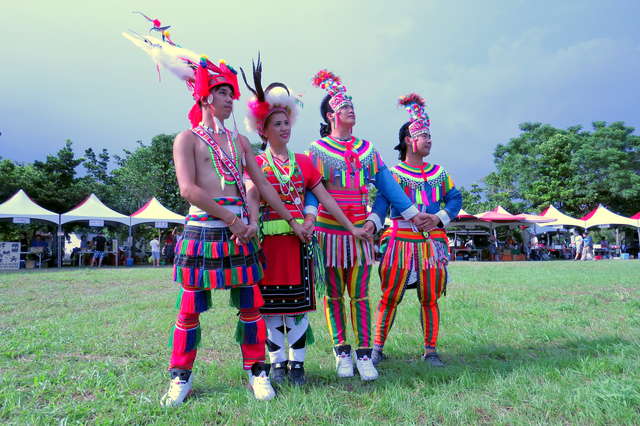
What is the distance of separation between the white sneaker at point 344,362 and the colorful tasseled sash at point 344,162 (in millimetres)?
1164

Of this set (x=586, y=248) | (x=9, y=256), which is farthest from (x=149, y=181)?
(x=586, y=248)

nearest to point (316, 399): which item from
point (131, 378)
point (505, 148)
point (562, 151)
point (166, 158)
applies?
point (131, 378)

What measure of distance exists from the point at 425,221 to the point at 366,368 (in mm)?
1162

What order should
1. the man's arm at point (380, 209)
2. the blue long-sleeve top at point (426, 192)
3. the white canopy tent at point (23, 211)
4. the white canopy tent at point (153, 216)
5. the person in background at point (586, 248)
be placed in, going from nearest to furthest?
the man's arm at point (380, 209) → the blue long-sleeve top at point (426, 192) → the white canopy tent at point (23, 211) → the white canopy tent at point (153, 216) → the person in background at point (586, 248)

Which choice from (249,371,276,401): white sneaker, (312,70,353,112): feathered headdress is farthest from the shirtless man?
(312,70,353,112): feathered headdress

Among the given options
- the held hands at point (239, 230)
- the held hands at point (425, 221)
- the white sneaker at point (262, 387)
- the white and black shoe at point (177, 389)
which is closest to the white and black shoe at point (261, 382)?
the white sneaker at point (262, 387)

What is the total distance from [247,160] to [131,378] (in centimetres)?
167

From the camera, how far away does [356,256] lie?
2.92 metres

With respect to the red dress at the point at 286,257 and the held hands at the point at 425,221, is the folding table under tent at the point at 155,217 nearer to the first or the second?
the red dress at the point at 286,257

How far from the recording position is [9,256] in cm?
1536

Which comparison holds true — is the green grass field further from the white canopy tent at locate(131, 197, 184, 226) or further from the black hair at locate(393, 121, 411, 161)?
the white canopy tent at locate(131, 197, 184, 226)

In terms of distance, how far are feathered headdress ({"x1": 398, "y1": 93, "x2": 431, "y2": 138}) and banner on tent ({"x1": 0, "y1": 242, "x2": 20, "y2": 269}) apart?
1721 cm

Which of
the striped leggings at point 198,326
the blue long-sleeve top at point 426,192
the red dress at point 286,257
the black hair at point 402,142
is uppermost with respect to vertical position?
the black hair at point 402,142

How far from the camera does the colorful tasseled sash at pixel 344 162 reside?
9.90 feet
